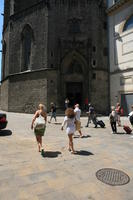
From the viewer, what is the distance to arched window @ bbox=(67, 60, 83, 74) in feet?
79.6

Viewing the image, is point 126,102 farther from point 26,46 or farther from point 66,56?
point 26,46

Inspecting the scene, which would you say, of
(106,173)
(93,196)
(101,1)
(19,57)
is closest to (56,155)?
(106,173)

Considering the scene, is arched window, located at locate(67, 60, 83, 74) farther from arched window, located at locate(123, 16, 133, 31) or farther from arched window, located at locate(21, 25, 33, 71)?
arched window, located at locate(123, 16, 133, 31)

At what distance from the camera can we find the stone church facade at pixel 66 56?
23.5 meters

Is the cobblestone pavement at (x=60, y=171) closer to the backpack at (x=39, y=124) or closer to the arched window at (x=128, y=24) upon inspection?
the backpack at (x=39, y=124)

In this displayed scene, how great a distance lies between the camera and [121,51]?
74.7 ft

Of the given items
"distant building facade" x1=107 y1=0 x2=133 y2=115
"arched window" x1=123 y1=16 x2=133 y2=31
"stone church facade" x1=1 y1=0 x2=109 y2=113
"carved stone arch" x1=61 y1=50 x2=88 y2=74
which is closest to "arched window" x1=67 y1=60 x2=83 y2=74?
"stone church facade" x1=1 y1=0 x2=109 y2=113

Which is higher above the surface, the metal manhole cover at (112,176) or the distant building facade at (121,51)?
the distant building facade at (121,51)

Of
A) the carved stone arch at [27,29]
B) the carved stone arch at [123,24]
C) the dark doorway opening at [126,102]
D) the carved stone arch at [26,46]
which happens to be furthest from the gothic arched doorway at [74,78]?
the carved stone arch at [27,29]

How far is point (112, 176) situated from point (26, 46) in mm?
25582

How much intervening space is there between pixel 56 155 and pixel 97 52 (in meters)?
20.7

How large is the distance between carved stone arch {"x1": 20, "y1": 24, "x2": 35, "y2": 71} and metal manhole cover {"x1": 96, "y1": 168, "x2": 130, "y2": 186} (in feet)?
75.9

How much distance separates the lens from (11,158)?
17.9 feet

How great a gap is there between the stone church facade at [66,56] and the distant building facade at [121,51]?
100 cm
